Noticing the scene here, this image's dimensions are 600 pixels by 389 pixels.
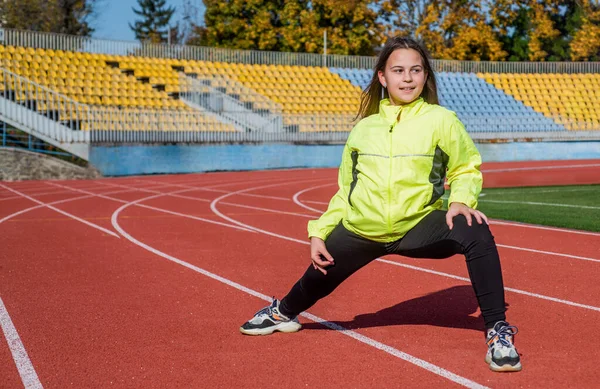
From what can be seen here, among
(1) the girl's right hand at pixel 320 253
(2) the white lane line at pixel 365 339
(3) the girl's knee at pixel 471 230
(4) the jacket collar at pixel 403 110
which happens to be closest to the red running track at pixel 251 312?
(2) the white lane line at pixel 365 339

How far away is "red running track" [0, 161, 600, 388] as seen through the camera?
4137 mm

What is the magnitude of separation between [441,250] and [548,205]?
10.6m

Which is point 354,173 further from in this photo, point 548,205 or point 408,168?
point 548,205

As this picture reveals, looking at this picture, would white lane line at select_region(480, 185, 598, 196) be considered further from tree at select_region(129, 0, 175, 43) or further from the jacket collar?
tree at select_region(129, 0, 175, 43)

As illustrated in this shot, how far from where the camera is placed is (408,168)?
420cm

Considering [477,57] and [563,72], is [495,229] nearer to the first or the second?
[563,72]

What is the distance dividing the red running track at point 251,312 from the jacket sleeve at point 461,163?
844 mm

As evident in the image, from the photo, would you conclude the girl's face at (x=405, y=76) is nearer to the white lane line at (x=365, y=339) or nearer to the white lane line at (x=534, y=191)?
the white lane line at (x=365, y=339)

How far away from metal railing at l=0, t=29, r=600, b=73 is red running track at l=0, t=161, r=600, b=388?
16526 millimetres

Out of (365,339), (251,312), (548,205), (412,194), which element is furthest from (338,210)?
(548,205)

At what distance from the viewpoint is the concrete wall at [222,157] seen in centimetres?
2444

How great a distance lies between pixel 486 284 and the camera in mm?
4191

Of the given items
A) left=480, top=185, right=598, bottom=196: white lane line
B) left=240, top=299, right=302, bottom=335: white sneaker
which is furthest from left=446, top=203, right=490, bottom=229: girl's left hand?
left=480, top=185, right=598, bottom=196: white lane line

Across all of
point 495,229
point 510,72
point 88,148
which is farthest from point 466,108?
point 495,229
